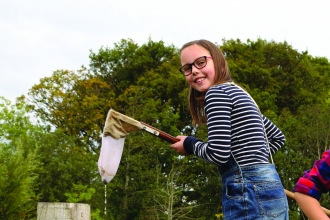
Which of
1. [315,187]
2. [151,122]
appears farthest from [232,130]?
[151,122]

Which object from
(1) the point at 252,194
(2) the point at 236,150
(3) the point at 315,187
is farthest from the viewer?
(2) the point at 236,150

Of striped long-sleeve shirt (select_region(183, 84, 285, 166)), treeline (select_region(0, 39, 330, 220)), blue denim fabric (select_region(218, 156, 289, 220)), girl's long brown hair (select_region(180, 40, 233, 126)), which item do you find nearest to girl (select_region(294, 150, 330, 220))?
blue denim fabric (select_region(218, 156, 289, 220))

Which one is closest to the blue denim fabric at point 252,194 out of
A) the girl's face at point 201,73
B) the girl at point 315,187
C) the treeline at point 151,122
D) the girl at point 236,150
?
the girl at point 236,150

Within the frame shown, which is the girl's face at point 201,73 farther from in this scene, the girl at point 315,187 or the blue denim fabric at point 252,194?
the girl at point 315,187

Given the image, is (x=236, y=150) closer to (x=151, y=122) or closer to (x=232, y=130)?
(x=232, y=130)

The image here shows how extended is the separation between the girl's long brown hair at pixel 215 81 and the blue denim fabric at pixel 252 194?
0.56m

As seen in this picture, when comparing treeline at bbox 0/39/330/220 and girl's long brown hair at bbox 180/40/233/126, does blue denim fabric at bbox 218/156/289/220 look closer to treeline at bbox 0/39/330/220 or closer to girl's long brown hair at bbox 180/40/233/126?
girl's long brown hair at bbox 180/40/233/126

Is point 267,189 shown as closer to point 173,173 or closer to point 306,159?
point 173,173

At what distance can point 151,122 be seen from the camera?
30469 millimetres

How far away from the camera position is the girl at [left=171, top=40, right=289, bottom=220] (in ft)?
10.4

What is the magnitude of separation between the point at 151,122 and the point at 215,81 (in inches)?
1057

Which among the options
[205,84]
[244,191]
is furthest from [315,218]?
[205,84]

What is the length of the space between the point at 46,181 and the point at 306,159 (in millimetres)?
13322

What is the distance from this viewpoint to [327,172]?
7.21 feet
